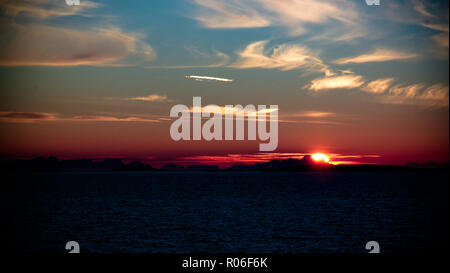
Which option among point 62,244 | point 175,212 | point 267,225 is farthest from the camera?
point 175,212

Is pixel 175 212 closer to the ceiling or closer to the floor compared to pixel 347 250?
closer to the ceiling

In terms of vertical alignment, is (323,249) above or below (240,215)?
below

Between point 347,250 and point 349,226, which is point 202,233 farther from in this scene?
point 349,226

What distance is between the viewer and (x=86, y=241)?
36750 mm

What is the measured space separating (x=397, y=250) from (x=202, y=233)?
16.9m

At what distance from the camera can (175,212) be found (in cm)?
5912

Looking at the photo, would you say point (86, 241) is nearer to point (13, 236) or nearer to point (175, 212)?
point (13, 236)

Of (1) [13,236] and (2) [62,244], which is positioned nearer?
(2) [62,244]
